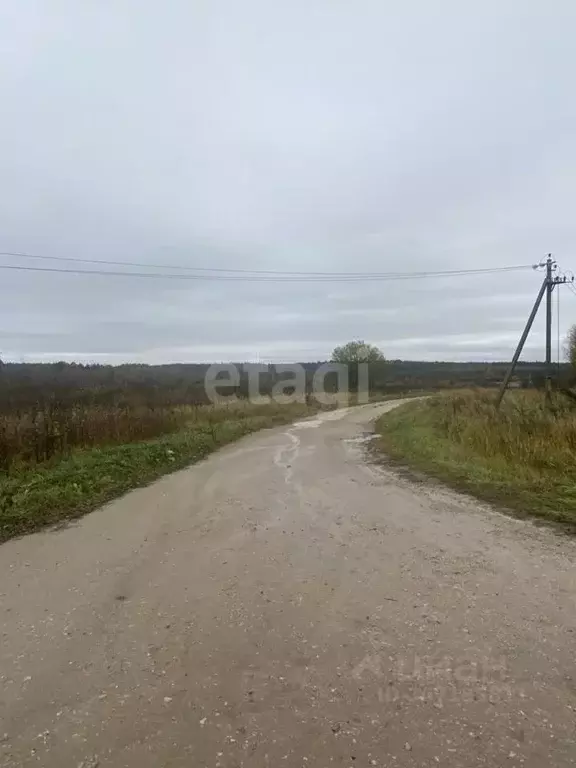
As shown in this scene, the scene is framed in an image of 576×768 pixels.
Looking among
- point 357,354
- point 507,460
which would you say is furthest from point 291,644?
point 357,354

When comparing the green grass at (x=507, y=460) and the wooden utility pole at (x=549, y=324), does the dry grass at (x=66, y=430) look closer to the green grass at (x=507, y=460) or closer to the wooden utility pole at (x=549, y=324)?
the green grass at (x=507, y=460)

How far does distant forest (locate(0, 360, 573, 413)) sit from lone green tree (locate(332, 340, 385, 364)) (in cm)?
105

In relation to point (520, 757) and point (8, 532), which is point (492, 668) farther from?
point (8, 532)

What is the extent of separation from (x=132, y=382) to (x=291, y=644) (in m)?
33.4

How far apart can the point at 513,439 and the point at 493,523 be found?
4.58 meters

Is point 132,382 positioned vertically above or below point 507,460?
above

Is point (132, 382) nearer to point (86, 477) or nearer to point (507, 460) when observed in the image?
point (86, 477)

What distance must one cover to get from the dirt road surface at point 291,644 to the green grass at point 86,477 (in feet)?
2.46

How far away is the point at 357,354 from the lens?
57.2 meters

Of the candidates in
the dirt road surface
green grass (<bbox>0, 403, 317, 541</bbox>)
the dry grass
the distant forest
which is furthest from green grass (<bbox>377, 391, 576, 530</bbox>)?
the distant forest

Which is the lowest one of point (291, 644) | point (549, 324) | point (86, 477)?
point (291, 644)

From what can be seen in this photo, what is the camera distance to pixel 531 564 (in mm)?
4500

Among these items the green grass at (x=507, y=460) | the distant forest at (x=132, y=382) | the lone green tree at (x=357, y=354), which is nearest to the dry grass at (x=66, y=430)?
the distant forest at (x=132, y=382)

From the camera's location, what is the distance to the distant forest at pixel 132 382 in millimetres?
20016
